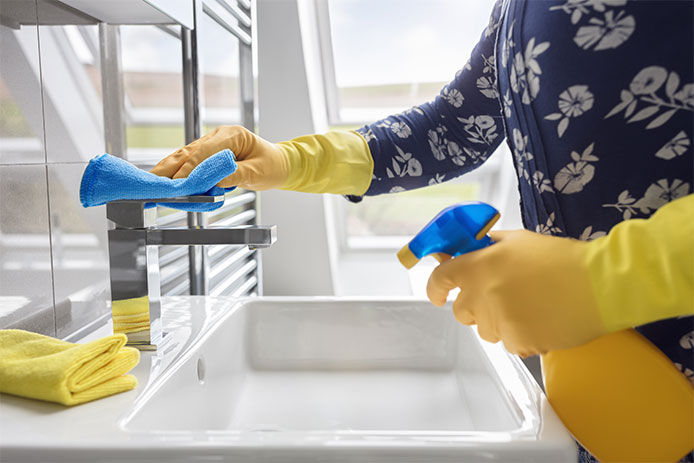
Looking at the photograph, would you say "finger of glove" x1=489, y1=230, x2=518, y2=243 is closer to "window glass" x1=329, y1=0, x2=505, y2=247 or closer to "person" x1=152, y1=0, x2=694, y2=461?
"person" x1=152, y1=0, x2=694, y2=461

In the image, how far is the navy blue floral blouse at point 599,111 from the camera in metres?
0.49

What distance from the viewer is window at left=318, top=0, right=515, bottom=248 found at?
2.26 m

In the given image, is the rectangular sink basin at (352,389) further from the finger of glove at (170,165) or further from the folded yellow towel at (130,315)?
the finger of glove at (170,165)

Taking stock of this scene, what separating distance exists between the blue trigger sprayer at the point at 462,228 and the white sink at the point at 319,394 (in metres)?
0.17

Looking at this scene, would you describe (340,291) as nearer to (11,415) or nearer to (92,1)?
(92,1)

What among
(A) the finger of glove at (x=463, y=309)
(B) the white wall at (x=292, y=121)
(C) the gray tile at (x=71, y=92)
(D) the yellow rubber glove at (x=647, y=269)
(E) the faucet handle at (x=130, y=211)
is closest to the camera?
(D) the yellow rubber glove at (x=647, y=269)

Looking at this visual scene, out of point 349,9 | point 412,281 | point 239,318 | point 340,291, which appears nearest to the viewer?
point 239,318

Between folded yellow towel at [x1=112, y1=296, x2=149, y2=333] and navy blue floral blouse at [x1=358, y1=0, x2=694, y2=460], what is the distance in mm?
494

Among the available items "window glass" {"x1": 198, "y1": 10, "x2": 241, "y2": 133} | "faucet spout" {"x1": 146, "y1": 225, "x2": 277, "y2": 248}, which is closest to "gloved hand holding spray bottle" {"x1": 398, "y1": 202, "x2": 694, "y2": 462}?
"faucet spout" {"x1": 146, "y1": 225, "x2": 277, "y2": 248}

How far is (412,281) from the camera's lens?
4.11 ft

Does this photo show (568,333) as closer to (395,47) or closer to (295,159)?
(295,159)

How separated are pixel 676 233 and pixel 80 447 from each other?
1.71ft

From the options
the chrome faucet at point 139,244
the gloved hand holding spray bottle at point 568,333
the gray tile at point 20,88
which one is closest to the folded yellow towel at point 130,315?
the chrome faucet at point 139,244

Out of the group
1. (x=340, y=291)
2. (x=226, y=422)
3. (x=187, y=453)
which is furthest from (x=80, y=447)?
(x=340, y=291)
